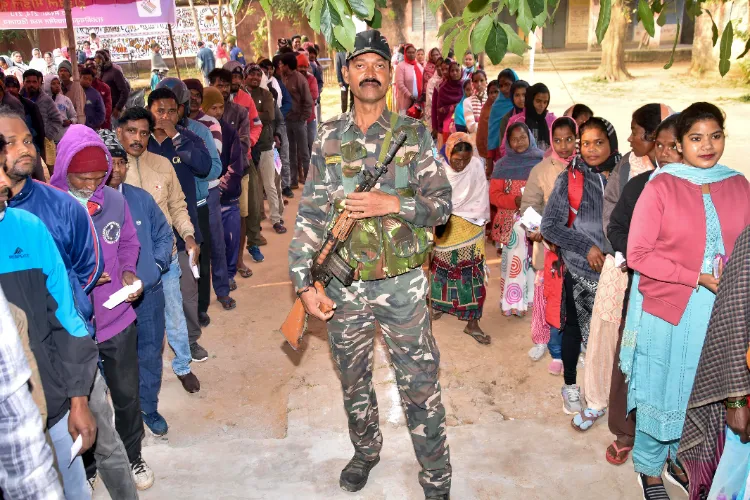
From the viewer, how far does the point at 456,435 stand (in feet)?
14.1

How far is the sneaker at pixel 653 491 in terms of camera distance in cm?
359

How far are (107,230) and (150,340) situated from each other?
93cm

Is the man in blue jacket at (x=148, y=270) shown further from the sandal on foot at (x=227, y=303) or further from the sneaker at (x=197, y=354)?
the sandal on foot at (x=227, y=303)

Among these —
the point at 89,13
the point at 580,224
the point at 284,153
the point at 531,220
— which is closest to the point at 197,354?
the point at 531,220

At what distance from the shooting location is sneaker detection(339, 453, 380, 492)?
3734mm

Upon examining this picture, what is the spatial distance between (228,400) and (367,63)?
109 inches

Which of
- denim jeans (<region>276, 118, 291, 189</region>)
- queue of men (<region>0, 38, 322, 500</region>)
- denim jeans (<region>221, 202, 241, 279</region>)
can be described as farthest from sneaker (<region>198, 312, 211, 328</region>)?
denim jeans (<region>276, 118, 291, 189</region>)

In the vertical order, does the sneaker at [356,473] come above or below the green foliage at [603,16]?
below

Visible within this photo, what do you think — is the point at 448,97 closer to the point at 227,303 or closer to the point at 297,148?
the point at 297,148

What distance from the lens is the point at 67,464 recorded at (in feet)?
8.70

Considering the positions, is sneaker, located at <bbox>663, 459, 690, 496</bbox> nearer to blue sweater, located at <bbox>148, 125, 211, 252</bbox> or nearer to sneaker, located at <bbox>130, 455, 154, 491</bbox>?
sneaker, located at <bbox>130, 455, 154, 491</bbox>

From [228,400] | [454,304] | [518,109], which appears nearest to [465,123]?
[518,109]

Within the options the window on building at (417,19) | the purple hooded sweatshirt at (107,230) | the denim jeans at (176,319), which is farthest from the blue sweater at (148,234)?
the window on building at (417,19)

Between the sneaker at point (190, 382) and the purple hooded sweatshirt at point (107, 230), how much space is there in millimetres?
1561
